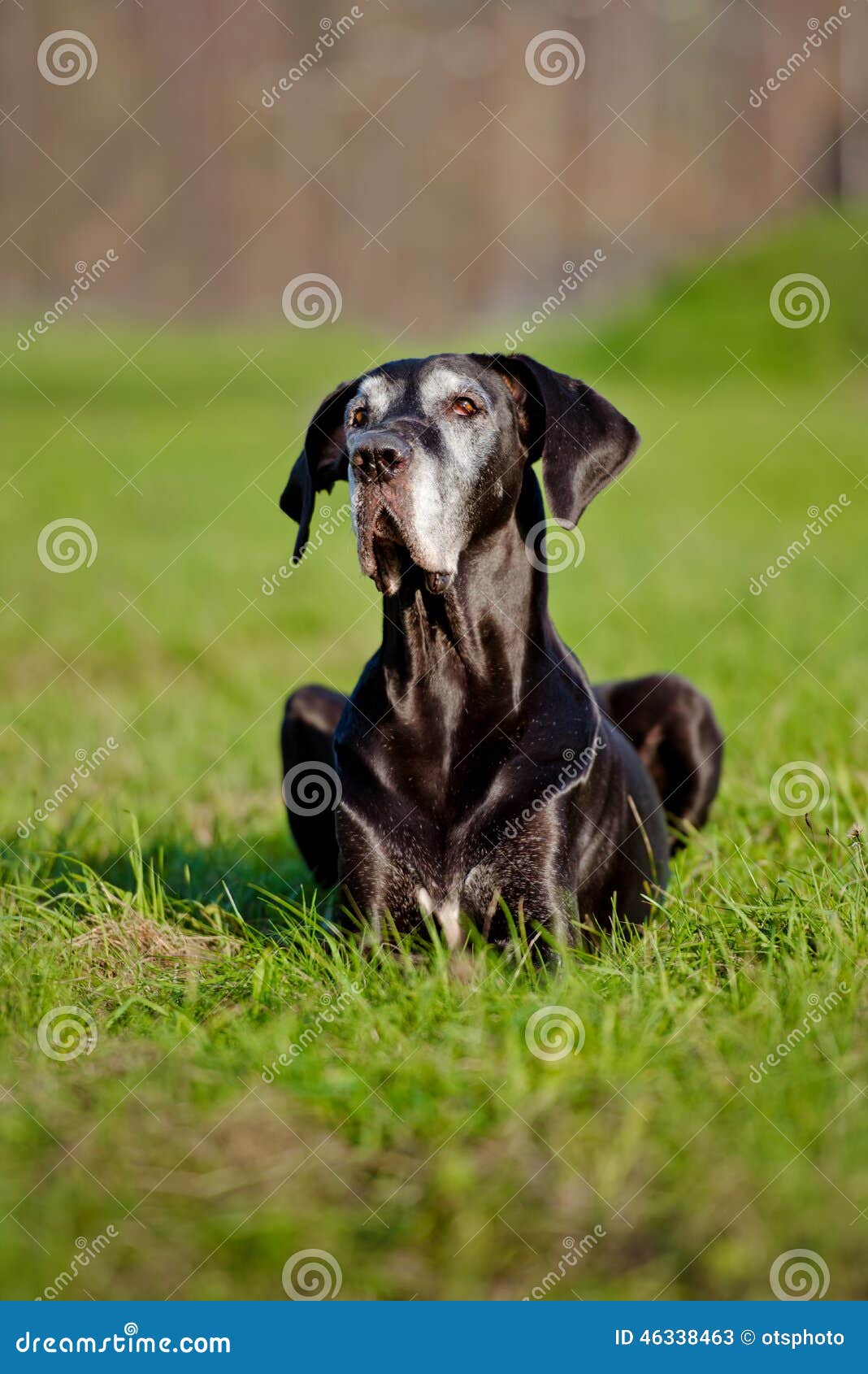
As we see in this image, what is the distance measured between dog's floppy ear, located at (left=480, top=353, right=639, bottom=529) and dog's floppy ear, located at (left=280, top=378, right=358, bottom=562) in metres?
0.49

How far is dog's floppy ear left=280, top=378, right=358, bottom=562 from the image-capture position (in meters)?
3.84

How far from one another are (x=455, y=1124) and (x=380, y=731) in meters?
1.35

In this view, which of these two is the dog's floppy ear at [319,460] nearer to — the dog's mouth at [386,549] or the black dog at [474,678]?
the black dog at [474,678]

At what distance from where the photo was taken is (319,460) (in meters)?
3.96

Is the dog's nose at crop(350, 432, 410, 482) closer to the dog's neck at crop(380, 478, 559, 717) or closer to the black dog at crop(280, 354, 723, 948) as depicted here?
the black dog at crop(280, 354, 723, 948)

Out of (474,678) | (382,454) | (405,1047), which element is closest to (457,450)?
(382,454)

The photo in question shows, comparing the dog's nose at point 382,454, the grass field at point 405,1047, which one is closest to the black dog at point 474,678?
the dog's nose at point 382,454

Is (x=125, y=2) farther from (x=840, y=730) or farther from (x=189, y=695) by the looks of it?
(x=840, y=730)

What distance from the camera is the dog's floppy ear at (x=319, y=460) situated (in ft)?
12.6

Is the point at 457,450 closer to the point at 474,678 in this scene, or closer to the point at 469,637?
the point at 469,637

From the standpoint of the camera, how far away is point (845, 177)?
28141mm

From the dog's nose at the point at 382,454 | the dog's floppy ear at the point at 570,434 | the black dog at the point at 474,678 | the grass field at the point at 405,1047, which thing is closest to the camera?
the grass field at the point at 405,1047

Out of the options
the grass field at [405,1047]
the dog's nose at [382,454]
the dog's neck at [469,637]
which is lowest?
the grass field at [405,1047]

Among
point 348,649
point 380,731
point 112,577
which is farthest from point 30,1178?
point 112,577
